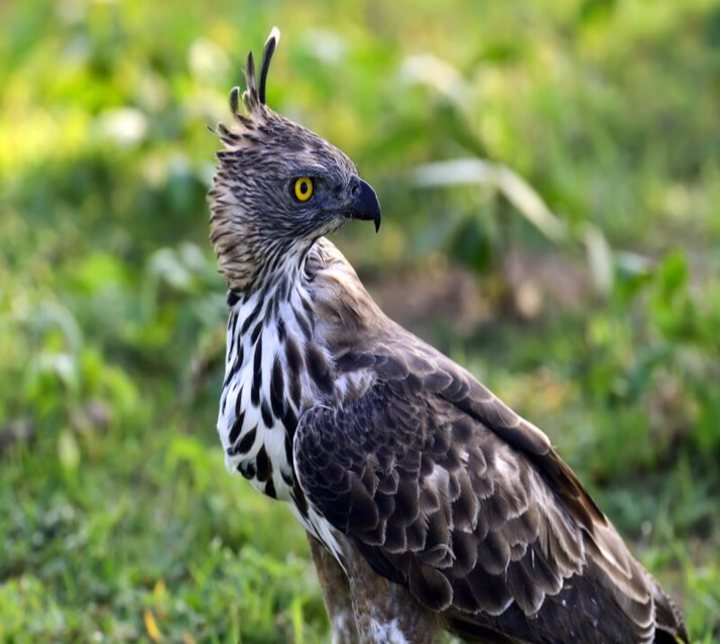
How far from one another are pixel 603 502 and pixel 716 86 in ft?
12.8

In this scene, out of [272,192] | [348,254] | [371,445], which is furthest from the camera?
[348,254]

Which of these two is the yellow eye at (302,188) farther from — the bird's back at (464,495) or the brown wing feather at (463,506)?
the brown wing feather at (463,506)

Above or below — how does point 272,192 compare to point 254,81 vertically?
below

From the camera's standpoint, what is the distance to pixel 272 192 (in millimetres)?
4305

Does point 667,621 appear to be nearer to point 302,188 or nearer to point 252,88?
point 302,188

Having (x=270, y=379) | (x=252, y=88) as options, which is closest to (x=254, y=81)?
(x=252, y=88)

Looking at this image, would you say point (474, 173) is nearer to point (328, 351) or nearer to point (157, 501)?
point (157, 501)

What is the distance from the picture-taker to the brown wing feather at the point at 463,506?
4.16 metres

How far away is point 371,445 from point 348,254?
370 centimetres

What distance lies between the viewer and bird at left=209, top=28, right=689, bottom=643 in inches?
165

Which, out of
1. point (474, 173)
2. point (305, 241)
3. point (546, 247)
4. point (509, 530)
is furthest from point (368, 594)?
point (546, 247)

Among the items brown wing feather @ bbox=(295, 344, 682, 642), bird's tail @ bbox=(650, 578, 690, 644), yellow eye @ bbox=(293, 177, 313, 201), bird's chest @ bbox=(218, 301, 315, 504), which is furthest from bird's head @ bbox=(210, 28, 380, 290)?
bird's tail @ bbox=(650, 578, 690, 644)

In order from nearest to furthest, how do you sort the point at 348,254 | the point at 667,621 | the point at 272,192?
1. the point at 272,192
2. the point at 667,621
3. the point at 348,254

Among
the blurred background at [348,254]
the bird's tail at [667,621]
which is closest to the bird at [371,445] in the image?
the bird's tail at [667,621]
